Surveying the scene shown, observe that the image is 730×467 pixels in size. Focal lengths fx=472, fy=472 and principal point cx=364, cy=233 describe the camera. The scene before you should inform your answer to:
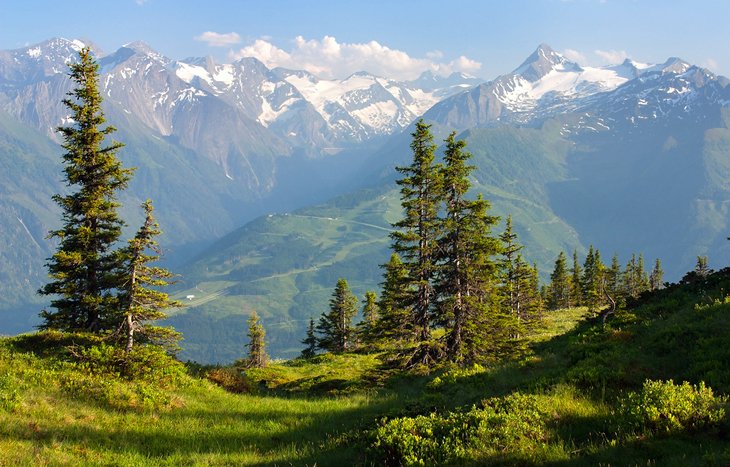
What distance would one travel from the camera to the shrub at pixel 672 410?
7.63 metres

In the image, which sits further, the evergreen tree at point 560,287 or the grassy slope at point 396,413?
the evergreen tree at point 560,287

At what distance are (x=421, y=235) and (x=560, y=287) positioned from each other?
3232 inches

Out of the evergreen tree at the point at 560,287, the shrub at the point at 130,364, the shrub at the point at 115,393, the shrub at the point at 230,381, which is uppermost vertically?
the evergreen tree at the point at 560,287

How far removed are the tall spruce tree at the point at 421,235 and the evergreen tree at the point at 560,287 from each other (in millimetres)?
76459

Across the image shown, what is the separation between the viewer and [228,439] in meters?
11.0

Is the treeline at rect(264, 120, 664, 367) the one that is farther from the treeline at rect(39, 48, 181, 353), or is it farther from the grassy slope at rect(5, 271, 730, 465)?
the treeline at rect(39, 48, 181, 353)

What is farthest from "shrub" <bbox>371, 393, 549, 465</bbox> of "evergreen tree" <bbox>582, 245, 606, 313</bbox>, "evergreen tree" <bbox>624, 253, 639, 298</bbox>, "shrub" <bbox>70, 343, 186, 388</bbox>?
"evergreen tree" <bbox>624, 253, 639, 298</bbox>

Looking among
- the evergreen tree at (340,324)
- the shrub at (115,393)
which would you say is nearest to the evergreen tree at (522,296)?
the evergreen tree at (340,324)

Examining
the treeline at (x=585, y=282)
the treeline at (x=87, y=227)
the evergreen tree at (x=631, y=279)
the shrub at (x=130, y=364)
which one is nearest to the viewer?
the shrub at (x=130, y=364)

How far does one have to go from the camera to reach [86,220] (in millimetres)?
26156

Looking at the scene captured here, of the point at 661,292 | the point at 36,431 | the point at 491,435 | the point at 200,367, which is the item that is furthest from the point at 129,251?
Answer: the point at 661,292

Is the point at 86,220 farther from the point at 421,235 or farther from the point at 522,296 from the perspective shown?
the point at 522,296

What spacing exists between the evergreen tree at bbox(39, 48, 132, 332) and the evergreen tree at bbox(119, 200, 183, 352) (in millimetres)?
6708

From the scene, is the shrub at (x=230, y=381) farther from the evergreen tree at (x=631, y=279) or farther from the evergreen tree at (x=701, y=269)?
the evergreen tree at (x=631, y=279)
